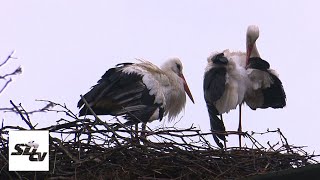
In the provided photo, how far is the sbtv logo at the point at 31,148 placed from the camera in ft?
14.2

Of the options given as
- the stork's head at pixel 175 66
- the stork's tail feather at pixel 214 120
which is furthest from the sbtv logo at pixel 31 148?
the stork's head at pixel 175 66

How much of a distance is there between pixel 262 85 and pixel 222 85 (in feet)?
1.23

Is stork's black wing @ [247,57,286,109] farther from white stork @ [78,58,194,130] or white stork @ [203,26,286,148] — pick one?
white stork @ [78,58,194,130]

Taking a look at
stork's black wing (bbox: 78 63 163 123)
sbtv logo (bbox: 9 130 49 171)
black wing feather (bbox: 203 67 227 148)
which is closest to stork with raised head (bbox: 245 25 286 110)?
black wing feather (bbox: 203 67 227 148)

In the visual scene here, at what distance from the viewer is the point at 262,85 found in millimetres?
6465

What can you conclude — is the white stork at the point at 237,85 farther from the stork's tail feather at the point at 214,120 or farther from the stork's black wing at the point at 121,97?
the stork's black wing at the point at 121,97

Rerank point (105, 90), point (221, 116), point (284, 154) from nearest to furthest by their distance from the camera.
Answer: point (284, 154) < point (105, 90) < point (221, 116)

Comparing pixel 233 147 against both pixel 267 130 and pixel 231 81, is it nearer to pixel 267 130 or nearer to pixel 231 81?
pixel 267 130

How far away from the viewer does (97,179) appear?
4.31 m

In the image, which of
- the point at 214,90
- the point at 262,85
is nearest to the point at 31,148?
the point at 214,90

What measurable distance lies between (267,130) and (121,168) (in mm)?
885

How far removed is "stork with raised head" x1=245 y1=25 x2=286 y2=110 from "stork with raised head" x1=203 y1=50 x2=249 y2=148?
2.7 inches

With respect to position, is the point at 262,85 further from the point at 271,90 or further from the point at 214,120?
the point at 214,120

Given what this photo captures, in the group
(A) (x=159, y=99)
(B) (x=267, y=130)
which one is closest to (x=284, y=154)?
(B) (x=267, y=130)
